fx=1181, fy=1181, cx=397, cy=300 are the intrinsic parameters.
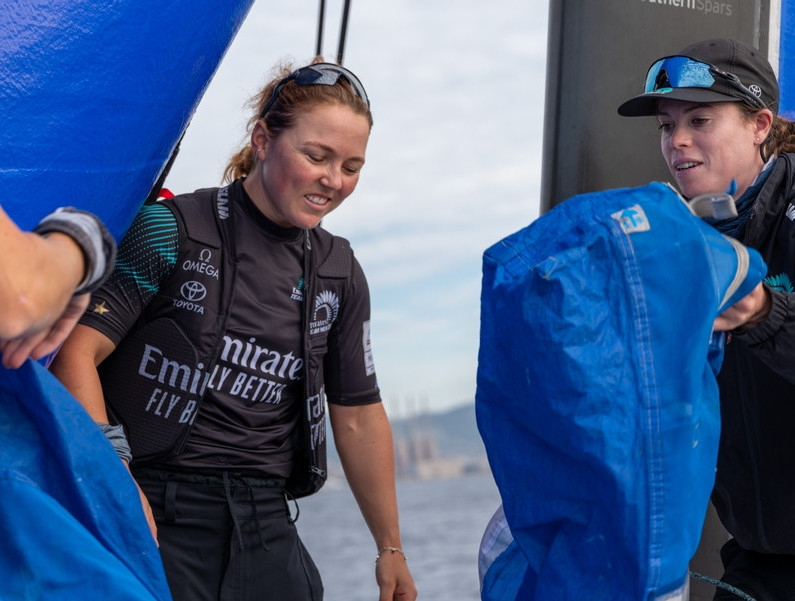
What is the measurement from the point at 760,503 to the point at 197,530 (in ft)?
4.07

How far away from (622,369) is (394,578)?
3.82ft

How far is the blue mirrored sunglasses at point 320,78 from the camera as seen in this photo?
2738 millimetres

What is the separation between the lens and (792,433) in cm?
250

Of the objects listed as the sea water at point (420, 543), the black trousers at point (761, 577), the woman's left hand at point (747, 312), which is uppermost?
the woman's left hand at point (747, 312)

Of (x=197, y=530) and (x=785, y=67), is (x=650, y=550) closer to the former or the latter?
(x=197, y=530)

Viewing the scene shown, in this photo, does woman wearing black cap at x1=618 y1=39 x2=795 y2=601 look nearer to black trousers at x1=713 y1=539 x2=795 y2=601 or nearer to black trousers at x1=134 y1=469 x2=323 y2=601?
black trousers at x1=713 y1=539 x2=795 y2=601

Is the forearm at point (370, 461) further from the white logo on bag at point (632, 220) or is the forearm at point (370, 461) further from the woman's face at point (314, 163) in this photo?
the white logo on bag at point (632, 220)

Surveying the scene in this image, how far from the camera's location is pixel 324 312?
2793 millimetres

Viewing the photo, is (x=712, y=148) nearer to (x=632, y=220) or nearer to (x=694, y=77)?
(x=694, y=77)

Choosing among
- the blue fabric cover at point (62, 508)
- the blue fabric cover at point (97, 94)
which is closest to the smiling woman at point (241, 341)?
the blue fabric cover at point (97, 94)

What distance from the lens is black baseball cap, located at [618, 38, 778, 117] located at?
2488mm

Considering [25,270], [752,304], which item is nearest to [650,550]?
[752,304]

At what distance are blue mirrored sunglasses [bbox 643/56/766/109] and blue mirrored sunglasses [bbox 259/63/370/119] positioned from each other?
0.68 metres

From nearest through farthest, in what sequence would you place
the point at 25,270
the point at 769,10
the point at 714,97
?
1. the point at 25,270
2. the point at 714,97
3. the point at 769,10
